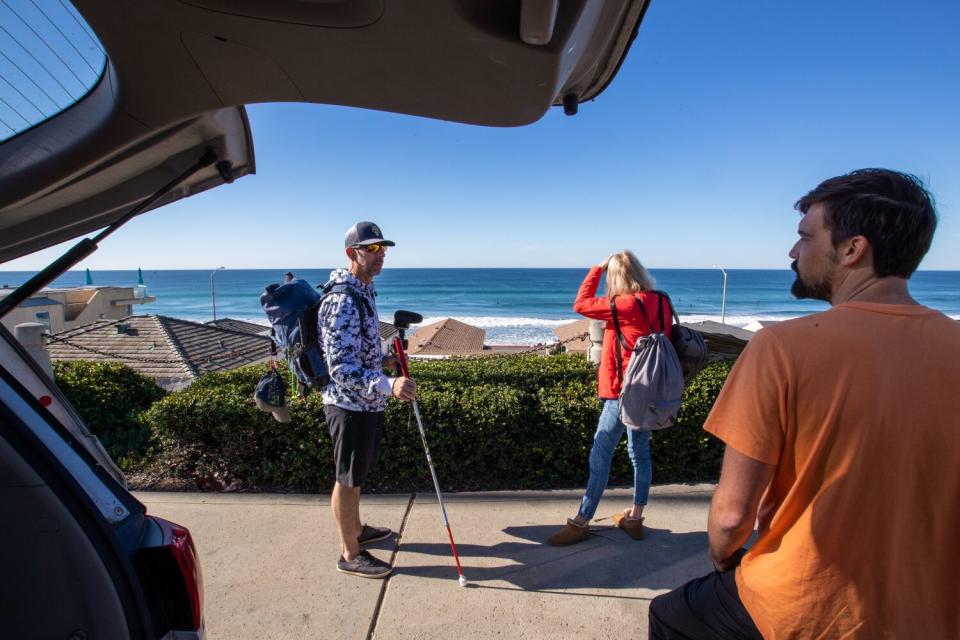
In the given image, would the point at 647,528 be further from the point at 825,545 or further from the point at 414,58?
the point at 414,58

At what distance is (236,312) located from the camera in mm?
66250

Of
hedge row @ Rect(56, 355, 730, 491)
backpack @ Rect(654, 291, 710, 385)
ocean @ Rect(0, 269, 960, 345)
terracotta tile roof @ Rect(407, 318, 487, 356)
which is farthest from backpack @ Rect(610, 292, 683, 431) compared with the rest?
ocean @ Rect(0, 269, 960, 345)

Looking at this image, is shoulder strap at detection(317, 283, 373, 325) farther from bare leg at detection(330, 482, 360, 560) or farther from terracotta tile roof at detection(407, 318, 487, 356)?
terracotta tile roof at detection(407, 318, 487, 356)

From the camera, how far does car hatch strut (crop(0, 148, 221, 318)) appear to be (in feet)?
5.84

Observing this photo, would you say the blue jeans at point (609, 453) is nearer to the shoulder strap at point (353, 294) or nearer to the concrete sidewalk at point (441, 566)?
the concrete sidewalk at point (441, 566)

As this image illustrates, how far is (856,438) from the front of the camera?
43.2 inches

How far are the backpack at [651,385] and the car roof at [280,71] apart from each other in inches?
62.2

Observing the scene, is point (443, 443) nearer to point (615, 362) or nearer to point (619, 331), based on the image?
point (615, 362)

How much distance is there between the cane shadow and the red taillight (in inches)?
65.0

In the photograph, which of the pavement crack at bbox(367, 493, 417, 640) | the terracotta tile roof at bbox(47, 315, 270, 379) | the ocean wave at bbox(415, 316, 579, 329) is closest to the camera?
the pavement crack at bbox(367, 493, 417, 640)

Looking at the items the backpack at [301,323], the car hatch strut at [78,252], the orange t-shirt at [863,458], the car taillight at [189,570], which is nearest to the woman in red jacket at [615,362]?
the backpack at [301,323]

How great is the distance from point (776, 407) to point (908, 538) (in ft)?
1.33

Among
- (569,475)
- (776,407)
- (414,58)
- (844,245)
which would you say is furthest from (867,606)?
(569,475)

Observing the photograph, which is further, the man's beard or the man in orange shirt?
the man's beard
